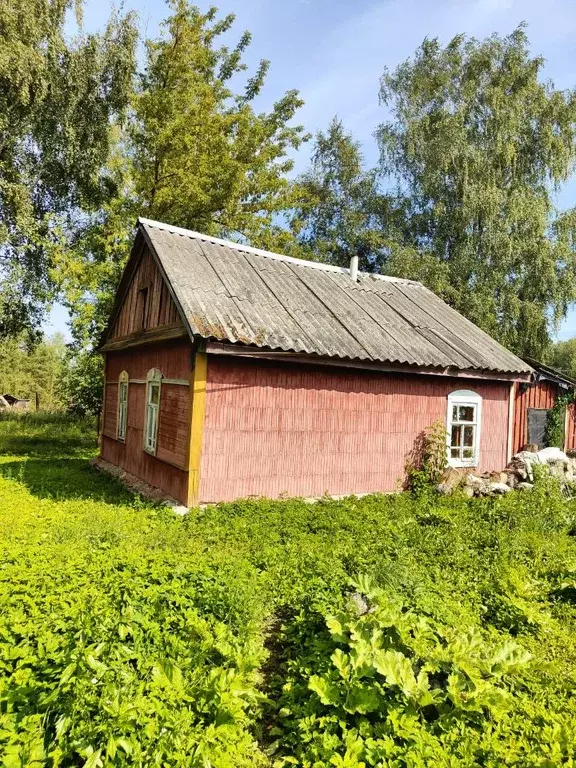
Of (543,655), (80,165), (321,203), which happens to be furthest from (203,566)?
(321,203)

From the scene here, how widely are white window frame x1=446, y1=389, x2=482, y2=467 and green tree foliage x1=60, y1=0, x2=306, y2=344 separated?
12.9 m

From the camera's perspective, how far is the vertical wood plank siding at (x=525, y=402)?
14.6 meters

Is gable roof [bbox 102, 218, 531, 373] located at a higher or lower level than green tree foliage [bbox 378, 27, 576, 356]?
lower

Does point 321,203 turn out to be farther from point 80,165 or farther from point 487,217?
point 80,165

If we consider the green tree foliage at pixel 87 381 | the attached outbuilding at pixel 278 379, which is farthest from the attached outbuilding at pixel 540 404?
the green tree foliage at pixel 87 381

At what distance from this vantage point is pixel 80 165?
20.0 meters

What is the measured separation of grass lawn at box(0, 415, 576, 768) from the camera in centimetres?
308

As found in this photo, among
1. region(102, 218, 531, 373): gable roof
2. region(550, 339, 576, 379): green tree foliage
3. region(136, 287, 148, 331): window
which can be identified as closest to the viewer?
region(102, 218, 531, 373): gable roof

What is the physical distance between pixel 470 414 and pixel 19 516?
10484mm

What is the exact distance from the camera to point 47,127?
1908cm

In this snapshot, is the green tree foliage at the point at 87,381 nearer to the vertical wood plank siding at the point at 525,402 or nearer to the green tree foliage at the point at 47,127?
the green tree foliage at the point at 47,127

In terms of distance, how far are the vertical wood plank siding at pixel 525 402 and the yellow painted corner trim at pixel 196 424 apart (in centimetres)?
1035

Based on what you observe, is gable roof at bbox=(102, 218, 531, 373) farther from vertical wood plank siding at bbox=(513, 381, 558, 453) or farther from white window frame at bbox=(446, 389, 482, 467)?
vertical wood plank siding at bbox=(513, 381, 558, 453)

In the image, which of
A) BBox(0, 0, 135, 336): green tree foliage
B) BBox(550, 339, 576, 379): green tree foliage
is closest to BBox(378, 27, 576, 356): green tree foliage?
BBox(0, 0, 135, 336): green tree foliage
